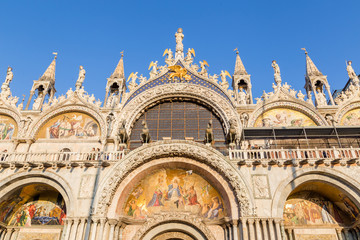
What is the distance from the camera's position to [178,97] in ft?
64.5

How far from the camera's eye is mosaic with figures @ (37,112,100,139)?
714 inches

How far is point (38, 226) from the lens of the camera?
49.0 ft

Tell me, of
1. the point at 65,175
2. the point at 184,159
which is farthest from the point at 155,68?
the point at 65,175

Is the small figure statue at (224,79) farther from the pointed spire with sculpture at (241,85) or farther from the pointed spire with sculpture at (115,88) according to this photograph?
the pointed spire with sculpture at (115,88)

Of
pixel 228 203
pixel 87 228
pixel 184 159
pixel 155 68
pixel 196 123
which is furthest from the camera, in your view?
pixel 155 68

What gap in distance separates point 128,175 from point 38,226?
6106 mm

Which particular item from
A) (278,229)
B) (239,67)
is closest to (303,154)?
(278,229)

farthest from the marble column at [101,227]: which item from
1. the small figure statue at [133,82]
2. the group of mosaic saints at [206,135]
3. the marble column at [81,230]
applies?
the small figure statue at [133,82]

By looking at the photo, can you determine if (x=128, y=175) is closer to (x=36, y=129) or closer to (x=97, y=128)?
(x=97, y=128)

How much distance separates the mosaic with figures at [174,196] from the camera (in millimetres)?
14469

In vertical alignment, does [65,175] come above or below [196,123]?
below

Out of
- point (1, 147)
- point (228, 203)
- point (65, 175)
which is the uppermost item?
point (1, 147)

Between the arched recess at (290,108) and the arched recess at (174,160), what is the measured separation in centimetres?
499

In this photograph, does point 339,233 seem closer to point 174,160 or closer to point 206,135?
point 206,135
